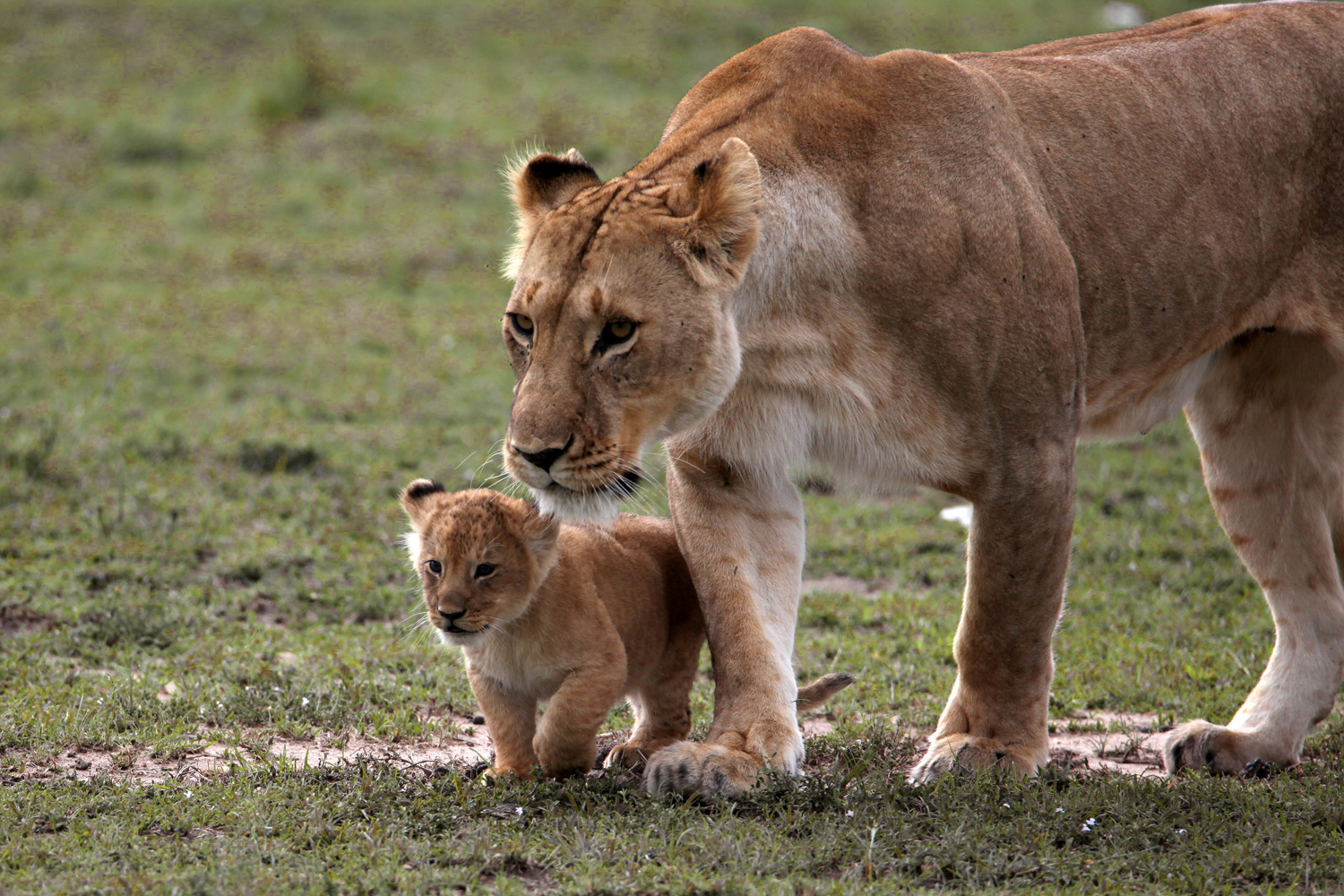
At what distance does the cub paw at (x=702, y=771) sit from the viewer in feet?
11.3

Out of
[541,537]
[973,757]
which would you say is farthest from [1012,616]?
[541,537]

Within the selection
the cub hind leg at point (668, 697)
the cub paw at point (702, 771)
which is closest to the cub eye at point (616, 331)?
the cub paw at point (702, 771)

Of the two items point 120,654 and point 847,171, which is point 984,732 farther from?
point 120,654

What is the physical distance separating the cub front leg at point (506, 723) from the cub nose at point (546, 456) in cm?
80

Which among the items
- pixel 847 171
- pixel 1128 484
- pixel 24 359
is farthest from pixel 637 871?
pixel 24 359

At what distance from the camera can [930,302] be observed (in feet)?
11.5

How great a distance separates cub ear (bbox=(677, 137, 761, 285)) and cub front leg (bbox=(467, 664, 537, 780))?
1.25m

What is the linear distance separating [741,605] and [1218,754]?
1.48 meters

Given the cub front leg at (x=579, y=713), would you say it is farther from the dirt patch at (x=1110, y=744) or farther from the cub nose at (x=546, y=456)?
the dirt patch at (x=1110, y=744)

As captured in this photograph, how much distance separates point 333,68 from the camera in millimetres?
14305

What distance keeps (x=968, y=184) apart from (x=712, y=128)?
668 mm

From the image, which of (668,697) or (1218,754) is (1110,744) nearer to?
(1218,754)

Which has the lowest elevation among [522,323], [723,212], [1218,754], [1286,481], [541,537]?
[1218,754]

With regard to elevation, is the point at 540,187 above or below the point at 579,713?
above
